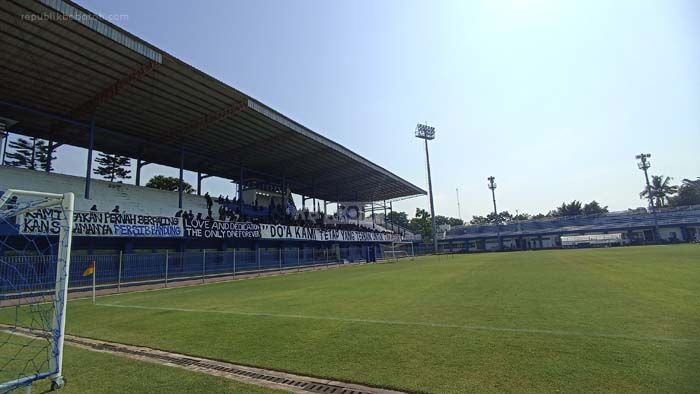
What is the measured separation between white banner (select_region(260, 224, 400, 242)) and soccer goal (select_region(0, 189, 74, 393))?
58.6ft

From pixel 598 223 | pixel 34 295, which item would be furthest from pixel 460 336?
pixel 598 223

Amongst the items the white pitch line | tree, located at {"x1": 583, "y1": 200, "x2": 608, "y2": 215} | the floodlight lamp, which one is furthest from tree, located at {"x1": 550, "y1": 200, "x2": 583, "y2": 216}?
the white pitch line

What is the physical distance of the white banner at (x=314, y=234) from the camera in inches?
1451

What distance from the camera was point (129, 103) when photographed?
2503 centimetres

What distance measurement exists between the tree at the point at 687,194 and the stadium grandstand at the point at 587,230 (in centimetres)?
2533

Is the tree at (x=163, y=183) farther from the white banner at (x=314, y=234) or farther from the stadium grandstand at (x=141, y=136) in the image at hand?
the white banner at (x=314, y=234)

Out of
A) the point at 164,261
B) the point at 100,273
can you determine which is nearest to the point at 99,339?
the point at 100,273

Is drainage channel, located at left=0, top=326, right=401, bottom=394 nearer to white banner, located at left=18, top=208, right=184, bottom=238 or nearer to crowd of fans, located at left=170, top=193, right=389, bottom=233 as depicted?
white banner, located at left=18, top=208, right=184, bottom=238

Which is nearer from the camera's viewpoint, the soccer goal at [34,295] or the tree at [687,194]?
the soccer goal at [34,295]

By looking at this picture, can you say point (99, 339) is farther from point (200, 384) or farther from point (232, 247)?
point (232, 247)

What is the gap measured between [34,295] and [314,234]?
29872 mm

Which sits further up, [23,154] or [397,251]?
[23,154]

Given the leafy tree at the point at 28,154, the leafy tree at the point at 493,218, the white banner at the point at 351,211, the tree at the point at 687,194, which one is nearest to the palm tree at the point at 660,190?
the tree at the point at 687,194

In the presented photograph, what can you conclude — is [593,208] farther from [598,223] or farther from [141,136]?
[141,136]
